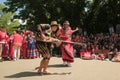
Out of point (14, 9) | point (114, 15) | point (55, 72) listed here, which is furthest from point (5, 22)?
point (55, 72)

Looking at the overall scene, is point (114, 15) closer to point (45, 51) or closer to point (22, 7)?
point (22, 7)

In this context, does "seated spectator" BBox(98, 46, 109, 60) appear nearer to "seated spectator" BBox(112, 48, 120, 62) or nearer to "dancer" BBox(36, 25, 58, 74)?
"seated spectator" BBox(112, 48, 120, 62)

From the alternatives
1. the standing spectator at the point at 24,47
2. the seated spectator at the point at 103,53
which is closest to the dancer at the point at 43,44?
the seated spectator at the point at 103,53

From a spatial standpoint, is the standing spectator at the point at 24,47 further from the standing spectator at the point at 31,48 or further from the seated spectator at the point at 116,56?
the seated spectator at the point at 116,56

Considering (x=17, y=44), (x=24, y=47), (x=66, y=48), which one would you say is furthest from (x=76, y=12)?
(x=66, y=48)

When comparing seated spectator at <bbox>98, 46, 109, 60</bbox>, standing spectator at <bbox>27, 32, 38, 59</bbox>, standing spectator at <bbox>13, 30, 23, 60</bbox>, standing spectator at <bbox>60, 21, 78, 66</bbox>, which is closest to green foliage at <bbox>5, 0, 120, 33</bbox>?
seated spectator at <bbox>98, 46, 109, 60</bbox>

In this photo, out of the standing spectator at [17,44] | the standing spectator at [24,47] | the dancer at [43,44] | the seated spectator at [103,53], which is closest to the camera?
the dancer at [43,44]

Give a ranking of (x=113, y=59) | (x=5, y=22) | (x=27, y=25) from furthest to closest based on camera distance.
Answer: (x=5, y=22), (x=27, y=25), (x=113, y=59)

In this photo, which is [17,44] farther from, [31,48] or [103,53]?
[103,53]

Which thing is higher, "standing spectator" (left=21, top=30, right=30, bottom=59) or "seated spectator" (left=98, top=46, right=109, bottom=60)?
"standing spectator" (left=21, top=30, right=30, bottom=59)

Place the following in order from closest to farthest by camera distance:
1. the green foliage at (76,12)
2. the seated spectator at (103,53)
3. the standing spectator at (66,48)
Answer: the standing spectator at (66,48)
the seated spectator at (103,53)
the green foliage at (76,12)

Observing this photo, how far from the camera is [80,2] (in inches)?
1080

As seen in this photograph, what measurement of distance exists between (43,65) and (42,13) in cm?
1747

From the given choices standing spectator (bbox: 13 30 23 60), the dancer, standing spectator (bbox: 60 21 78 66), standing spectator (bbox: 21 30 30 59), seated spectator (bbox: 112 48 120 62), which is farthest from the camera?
standing spectator (bbox: 21 30 30 59)
